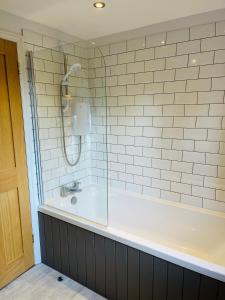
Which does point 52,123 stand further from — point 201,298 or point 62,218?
point 201,298

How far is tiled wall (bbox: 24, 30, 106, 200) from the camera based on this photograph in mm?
2230

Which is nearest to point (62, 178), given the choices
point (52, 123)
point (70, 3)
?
point (52, 123)

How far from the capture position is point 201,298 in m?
1.40

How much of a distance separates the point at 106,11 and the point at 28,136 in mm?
1307

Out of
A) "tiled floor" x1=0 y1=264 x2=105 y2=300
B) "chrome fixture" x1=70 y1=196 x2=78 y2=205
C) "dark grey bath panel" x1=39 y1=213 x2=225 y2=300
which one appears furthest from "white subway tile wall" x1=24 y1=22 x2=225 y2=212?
"tiled floor" x1=0 y1=264 x2=105 y2=300

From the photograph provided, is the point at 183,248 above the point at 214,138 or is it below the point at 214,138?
below

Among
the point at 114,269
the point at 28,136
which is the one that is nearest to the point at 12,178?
the point at 28,136

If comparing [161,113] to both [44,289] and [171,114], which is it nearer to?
[171,114]

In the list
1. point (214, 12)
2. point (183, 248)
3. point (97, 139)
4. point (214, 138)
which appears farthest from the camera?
point (97, 139)

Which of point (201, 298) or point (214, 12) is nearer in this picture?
point (201, 298)

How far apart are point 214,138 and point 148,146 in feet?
2.20

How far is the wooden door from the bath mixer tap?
40 cm

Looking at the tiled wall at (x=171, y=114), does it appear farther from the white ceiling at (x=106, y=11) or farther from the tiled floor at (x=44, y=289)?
the tiled floor at (x=44, y=289)

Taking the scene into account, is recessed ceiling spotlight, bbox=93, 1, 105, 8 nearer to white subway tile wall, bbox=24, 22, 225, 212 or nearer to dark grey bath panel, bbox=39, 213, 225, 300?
white subway tile wall, bbox=24, 22, 225, 212
